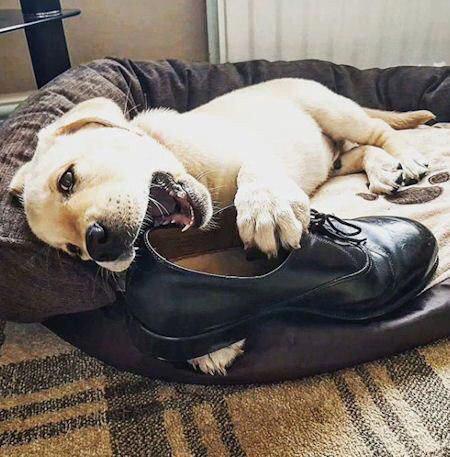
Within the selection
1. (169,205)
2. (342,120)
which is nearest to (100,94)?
(169,205)

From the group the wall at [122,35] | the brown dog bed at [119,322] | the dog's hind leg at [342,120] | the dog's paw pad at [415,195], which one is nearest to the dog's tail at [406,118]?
the dog's hind leg at [342,120]

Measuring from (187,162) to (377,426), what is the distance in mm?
714

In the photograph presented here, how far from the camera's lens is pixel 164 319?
999mm

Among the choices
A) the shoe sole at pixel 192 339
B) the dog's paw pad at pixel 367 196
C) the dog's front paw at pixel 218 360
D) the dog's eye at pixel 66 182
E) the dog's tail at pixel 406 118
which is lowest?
the dog's paw pad at pixel 367 196

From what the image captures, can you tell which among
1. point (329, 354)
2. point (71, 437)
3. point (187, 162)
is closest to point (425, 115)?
point (187, 162)

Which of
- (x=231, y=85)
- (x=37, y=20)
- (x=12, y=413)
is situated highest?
(x=37, y=20)

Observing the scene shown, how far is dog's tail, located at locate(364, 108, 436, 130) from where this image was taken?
76.8 inches

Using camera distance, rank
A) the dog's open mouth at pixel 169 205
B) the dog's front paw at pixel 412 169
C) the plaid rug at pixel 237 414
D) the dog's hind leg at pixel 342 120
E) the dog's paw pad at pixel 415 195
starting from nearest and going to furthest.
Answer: the plaid rug at pixel 237 414 < the dog's open mouth at pixel 169 205 < the dog's paw pad at pixel 415 195 < the dog's front paw at pixel 412 169 < the dog's hind leg at pixel 342 120

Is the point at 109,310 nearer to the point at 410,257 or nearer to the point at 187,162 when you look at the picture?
the point at 187,162

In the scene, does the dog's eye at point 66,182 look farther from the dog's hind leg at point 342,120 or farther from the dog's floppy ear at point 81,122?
the dog's hind leg at point 342,120

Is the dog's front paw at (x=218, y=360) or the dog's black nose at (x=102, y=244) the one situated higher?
the dog's black nose at (x=102, y=244)

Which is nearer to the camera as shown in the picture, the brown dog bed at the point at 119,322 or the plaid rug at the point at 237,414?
the plaid rug at the point at 237,414

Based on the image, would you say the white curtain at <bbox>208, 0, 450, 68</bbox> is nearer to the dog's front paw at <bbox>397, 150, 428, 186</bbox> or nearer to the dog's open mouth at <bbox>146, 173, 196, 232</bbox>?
the dog's front paw at <bbox>397, 150, 428, 186</bbox>

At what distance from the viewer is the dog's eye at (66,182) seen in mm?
1085
